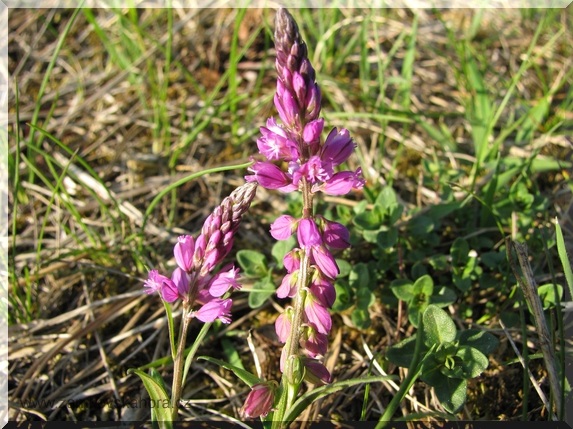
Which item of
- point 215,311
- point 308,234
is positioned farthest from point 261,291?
point 308,234

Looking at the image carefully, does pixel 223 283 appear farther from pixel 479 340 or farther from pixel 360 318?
pixel 479 340

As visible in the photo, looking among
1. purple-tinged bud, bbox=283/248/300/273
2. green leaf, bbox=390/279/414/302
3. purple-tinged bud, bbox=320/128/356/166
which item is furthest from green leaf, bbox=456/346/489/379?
purple-tinged bud, bbox=320/128/356/166

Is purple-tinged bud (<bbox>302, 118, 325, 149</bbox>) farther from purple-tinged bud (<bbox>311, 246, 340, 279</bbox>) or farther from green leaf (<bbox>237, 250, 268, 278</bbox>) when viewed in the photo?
green leaf (<bbox>237, 250, 268, 278</bbox>)

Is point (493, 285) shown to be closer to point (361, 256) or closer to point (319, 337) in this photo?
point (361, 256)

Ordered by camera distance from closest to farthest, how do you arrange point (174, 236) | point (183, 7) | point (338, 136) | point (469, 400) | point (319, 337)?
point (338, 136), point (319, 337), point (469, 400), point (174, 236), point (183, 7)

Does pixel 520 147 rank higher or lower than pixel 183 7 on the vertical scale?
lower

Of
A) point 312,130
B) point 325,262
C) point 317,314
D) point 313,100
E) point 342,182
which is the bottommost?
point 317,314

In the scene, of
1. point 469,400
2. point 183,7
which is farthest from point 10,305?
point 183,7

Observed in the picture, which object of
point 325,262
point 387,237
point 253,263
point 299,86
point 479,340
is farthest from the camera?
point 253,263
